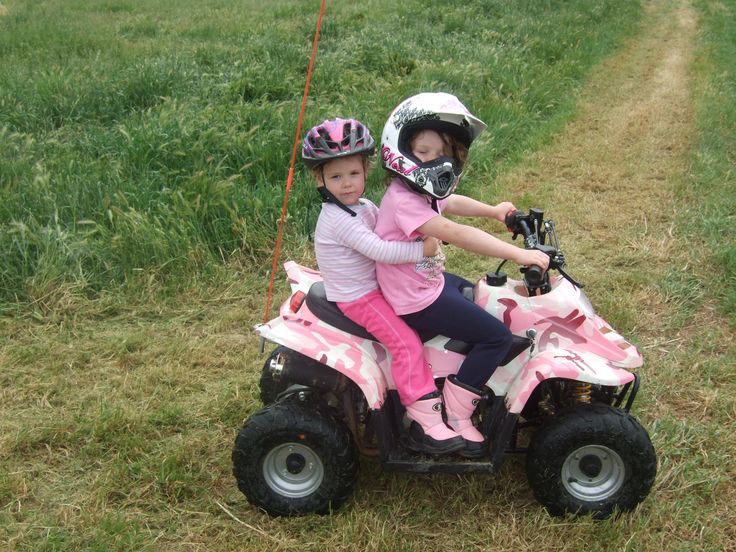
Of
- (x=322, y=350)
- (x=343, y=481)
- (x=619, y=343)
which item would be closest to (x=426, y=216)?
(x=322, y=350)

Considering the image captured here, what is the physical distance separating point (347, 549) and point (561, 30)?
11.6 metres

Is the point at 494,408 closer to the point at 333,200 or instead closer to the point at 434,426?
the point at 434,426

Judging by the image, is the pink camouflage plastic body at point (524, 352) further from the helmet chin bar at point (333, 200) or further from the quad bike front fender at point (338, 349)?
the helmet chin bar at point (333, 200)

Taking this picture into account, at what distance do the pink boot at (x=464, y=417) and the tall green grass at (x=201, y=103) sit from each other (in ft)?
9.01

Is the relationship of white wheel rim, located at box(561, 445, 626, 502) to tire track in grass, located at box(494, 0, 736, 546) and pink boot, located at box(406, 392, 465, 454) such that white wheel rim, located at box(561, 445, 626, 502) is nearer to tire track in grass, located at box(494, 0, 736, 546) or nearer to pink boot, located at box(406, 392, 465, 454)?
tire track in grass, located at box(494, 0, 736, 546)

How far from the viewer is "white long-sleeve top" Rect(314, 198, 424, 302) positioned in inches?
119

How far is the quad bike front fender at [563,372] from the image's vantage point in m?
3.03

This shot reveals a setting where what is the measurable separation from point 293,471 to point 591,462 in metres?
1.30

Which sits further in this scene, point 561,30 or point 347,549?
point 561,30

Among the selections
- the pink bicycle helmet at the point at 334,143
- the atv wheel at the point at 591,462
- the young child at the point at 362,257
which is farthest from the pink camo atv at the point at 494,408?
the pink bicycle helmet at the point at 334,143

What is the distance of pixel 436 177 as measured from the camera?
115 inches

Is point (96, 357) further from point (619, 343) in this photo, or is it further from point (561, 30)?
point (561, 30)

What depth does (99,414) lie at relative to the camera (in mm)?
4023

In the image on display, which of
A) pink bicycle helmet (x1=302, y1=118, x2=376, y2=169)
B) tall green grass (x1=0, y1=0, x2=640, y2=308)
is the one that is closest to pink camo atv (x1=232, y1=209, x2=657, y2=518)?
pink bicycle helmet (x1=302, y1=118, x2=376, y2=169)
